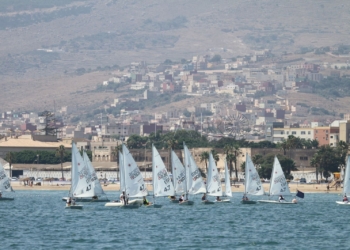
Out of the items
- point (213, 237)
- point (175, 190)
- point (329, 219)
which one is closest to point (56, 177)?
point (175, 190)

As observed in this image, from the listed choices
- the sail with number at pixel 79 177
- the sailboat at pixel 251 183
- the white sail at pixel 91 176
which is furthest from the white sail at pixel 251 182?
the sail with number at pixel 79 177

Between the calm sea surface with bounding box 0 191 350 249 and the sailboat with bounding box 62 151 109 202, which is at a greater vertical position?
the sailboat with bounding box 62 151 109 202

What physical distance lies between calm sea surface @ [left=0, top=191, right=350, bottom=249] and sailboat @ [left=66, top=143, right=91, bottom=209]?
1.28m

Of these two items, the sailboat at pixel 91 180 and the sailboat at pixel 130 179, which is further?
the sailboat at pixel 91 180

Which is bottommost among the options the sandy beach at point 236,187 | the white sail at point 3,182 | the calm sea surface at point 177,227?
the calm sea surface at point 177,227

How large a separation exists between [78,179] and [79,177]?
0.21m

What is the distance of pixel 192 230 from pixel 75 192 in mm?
22020

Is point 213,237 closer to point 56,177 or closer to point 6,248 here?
point 6,248

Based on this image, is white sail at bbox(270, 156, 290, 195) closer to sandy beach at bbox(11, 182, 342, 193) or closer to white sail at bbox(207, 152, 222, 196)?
white sail at bbox(207, 152, 222, 196)

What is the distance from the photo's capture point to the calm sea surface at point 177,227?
74375 millimetres

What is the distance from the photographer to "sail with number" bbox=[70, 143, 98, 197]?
10244 cm

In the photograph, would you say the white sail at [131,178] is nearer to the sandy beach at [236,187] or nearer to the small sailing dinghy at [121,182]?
the small sailing dinghy at [121,182]

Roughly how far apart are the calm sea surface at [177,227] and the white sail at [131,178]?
146 centimetres

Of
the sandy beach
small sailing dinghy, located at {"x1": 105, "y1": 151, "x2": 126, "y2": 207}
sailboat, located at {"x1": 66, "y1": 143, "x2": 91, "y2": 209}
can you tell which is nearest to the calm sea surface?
small sailing dinghy, located at {"x1": 105, "y1": 151, "x2": 126, "y2": 207}
